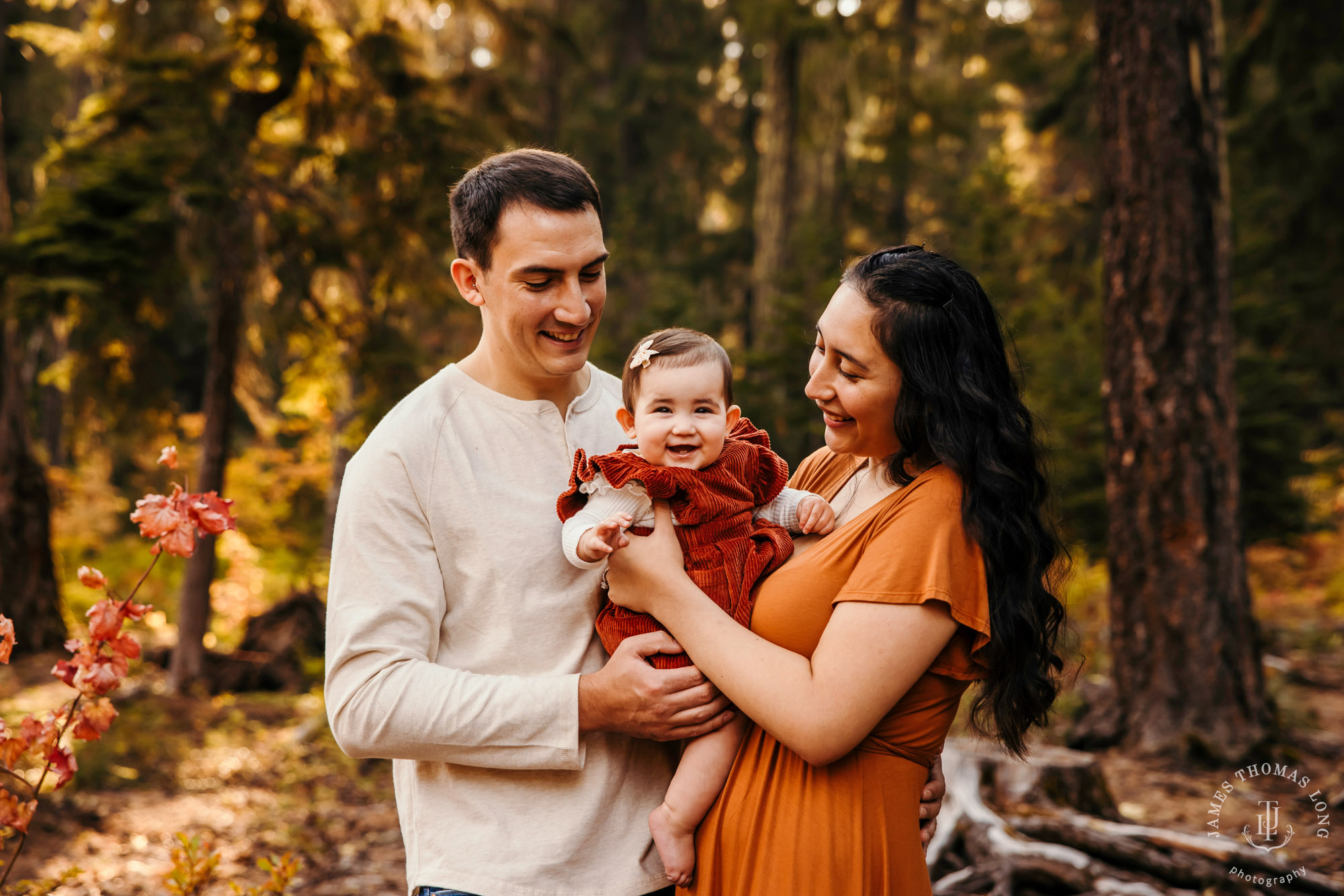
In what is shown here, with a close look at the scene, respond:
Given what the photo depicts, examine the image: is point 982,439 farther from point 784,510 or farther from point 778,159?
point 778,159

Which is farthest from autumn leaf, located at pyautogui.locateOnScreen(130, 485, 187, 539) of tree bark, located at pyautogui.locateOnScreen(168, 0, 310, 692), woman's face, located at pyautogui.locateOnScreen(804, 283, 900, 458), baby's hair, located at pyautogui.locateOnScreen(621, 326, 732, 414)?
tree bark, located at pyautogui.locateOnScreen(168, 0, 310, 692)

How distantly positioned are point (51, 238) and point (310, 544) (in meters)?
8.12

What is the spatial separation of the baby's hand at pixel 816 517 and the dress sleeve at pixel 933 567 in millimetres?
258

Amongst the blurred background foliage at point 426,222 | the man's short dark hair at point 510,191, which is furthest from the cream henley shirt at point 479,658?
the blurred background foliage at point 426,222

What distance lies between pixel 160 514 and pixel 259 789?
4.76 m

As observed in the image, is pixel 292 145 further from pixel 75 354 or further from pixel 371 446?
pixel 371 446

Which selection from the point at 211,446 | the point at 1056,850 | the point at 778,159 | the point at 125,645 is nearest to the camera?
the point at 125,645

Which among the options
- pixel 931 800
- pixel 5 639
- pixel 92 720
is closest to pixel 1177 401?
pixel 931 800

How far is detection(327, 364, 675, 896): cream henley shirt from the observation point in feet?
5.70

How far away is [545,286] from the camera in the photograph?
76.3 inches

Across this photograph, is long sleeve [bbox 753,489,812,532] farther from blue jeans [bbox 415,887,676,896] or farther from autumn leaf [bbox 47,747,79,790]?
autumn leaf [bbox 47,747,79,790]

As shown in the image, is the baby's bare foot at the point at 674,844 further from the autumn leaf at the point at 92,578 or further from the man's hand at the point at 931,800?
the autumn leaf at the point at 92,578

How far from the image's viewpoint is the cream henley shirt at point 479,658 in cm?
174

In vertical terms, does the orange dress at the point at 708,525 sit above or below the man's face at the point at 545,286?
below
